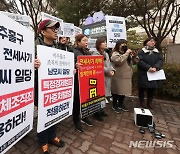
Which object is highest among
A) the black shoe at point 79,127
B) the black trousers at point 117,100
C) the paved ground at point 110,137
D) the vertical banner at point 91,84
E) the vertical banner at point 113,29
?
the vertical banner at point 113,29

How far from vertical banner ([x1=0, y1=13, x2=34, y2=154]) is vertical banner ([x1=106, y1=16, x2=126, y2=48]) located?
334 cm

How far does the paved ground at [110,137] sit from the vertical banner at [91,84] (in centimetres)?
42

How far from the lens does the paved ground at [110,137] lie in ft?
9.87

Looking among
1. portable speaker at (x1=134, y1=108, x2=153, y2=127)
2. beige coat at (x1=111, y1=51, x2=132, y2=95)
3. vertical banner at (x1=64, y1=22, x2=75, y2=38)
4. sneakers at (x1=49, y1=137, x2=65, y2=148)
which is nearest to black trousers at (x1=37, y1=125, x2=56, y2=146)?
sneakers at (x1=49, y1=137, x2=65, y2=148)

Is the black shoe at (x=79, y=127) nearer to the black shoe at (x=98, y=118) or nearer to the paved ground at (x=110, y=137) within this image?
the paved ground at (x=110, y=137)

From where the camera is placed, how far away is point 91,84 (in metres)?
3.63

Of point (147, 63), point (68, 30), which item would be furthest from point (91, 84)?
point (68, 30)

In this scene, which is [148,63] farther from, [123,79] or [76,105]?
[76,105]

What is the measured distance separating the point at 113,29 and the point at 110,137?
298cm

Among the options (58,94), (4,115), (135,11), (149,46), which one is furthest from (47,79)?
(135,11)

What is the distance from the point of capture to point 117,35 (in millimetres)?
5375

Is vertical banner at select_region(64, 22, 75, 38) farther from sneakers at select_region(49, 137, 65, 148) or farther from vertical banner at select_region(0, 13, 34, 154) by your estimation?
vertical banner at select_region(0, 13, 34, 154)

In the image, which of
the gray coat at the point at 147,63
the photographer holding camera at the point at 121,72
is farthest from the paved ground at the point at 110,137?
the gray coat at the point at 147,63
